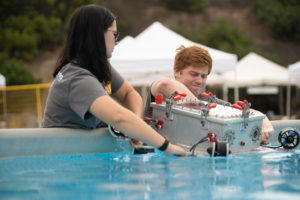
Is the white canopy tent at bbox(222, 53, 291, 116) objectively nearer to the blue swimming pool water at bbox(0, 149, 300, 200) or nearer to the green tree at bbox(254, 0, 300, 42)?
the blue swimming pool water at bbox(0, 149, 300, 200)

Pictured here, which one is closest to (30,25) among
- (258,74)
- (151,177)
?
(258,74)

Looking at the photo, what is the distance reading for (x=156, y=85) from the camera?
3.05 metres

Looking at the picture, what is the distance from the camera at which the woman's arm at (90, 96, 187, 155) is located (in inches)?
90.5

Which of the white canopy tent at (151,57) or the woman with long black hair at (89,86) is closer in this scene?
the woman with long black hair at (89,86)

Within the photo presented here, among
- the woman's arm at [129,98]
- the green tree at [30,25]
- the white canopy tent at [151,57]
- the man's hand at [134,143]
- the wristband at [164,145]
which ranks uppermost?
the green tree at [30,25]

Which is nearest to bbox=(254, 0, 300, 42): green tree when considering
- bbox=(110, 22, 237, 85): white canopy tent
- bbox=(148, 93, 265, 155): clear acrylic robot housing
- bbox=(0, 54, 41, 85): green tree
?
bbox=(0, 54, 41, 85): green tree

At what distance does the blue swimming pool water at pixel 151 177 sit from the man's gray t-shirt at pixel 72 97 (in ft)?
0.73

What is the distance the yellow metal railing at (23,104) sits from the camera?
11.0m

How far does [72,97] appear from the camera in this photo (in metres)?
2.42

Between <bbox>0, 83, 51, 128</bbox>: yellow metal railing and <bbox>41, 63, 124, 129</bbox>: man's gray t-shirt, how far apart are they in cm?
833

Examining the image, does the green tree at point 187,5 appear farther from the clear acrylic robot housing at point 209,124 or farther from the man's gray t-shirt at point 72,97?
the man's gray t-shirt at point 72,97

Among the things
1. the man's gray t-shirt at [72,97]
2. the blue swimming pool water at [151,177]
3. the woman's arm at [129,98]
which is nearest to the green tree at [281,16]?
the woman's arm at [129,98]

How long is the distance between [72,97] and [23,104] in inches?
374

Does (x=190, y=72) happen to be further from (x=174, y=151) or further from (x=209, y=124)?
(x=174, y=151)
